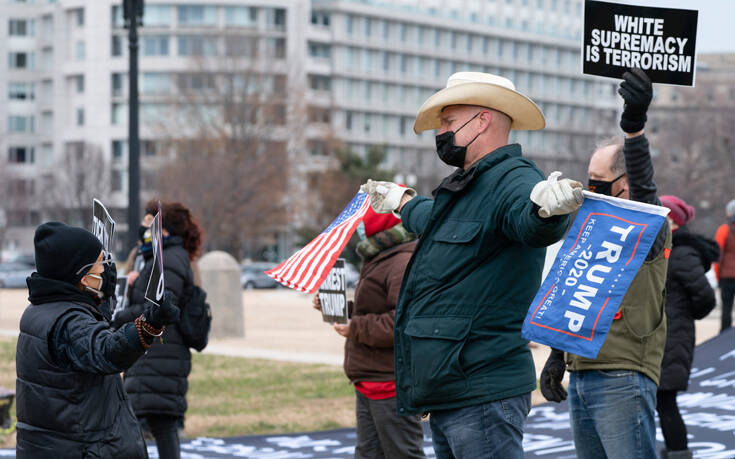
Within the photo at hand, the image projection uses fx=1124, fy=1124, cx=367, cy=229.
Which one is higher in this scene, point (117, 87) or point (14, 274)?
point (117, 87)

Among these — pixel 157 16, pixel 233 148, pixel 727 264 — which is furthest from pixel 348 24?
pixel 727 264

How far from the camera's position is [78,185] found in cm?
7638

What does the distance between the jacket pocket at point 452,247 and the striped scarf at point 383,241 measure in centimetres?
177

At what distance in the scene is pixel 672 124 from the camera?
66.0 m

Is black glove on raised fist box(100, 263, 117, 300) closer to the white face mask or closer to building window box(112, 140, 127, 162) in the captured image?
the white face mask

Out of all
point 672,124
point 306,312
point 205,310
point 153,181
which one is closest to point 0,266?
point 153,181

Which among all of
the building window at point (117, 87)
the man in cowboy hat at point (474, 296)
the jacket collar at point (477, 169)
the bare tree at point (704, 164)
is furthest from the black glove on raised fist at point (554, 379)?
the building window at point (117, 87)

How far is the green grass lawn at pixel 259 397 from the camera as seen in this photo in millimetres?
10289

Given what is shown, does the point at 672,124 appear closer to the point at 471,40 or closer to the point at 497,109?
the point at 471,40

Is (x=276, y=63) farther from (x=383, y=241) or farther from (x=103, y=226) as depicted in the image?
(x=103, y=226)

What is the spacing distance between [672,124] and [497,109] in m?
64.3

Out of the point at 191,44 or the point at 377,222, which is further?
the point at 191,44

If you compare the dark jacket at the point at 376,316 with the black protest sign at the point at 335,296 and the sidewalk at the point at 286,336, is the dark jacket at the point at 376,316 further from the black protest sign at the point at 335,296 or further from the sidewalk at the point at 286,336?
the sidewalk at the point at 286,336

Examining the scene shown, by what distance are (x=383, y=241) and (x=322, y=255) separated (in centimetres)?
38
